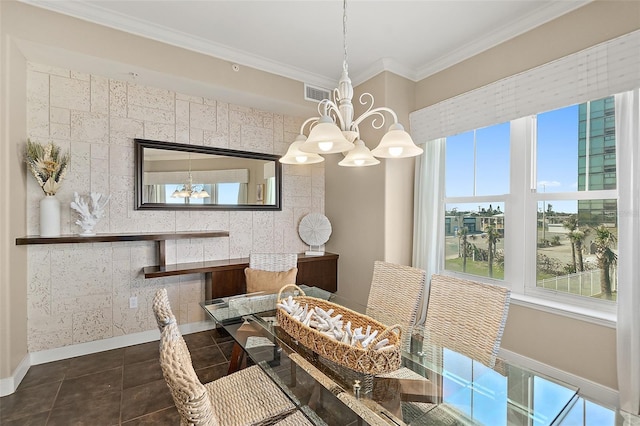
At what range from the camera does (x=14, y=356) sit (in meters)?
2.15

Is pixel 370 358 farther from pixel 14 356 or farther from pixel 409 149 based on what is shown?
pixel 14 356

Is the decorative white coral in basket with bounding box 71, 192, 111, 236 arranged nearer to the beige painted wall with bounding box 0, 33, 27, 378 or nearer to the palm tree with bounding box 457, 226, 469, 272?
the beige painted wall with bounding box 0, 33, 27, 378

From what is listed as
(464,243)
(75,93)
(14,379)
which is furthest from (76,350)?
(464,243)

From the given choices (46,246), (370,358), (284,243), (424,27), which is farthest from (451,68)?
(46,246)

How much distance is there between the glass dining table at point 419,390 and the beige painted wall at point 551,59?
4.01 feet

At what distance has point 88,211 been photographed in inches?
99.7

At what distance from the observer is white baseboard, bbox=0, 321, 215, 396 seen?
2080 mm

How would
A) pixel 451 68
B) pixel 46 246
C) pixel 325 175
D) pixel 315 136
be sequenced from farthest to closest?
pixel 325 175
pixel 451 68
pixel 46 246
pixel 315 136

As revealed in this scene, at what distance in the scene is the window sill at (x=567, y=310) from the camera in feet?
6.49

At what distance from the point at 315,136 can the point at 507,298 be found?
125 centimetres

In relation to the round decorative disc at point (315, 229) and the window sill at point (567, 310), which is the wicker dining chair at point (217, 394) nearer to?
the window sill at point (567, 310)

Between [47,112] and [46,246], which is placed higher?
[47,112]

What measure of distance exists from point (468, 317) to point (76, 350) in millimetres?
3235

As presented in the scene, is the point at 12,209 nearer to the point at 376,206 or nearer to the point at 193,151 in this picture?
the point at 193,151
